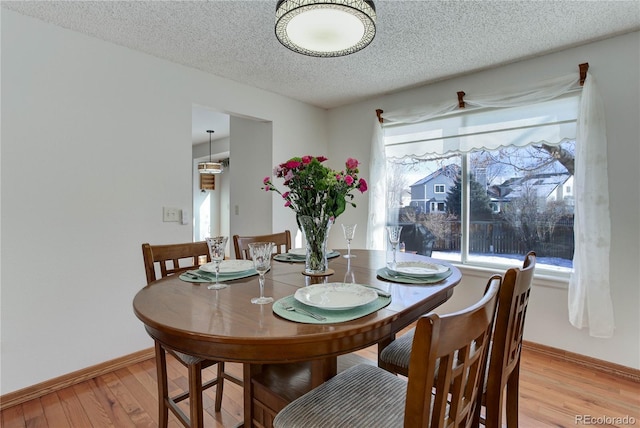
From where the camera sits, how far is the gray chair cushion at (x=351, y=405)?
939mm

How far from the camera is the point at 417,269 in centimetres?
158

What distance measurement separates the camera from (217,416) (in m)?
1.74

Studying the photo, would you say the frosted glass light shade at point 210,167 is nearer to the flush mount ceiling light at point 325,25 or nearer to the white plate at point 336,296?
the flush mount ceiling light at point 325,25

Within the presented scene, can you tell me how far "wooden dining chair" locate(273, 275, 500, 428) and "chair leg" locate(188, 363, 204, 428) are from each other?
1.43 feet

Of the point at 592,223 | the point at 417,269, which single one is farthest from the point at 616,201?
the point at 417,269

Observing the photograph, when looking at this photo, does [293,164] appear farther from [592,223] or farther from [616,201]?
[616,201]

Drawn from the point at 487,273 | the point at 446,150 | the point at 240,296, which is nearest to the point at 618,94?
the point at 446,150

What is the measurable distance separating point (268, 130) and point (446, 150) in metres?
1.76

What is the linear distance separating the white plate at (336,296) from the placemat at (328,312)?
0.06 feet

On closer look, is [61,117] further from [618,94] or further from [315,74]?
[618,94]

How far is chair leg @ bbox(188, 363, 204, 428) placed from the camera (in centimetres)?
124

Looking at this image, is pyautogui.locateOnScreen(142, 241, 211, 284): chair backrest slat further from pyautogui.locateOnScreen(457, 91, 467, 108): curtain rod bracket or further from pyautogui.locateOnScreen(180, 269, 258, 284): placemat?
pyautogui.locateOnScreen(457, 91, 467, 108): curtain rod bracket

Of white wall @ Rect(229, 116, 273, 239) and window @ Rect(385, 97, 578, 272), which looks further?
white wall @ Rect(229, 116, 273, 239)

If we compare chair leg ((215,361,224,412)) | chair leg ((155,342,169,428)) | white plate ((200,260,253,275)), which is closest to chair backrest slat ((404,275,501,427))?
white plate ((200,260,253,275))
